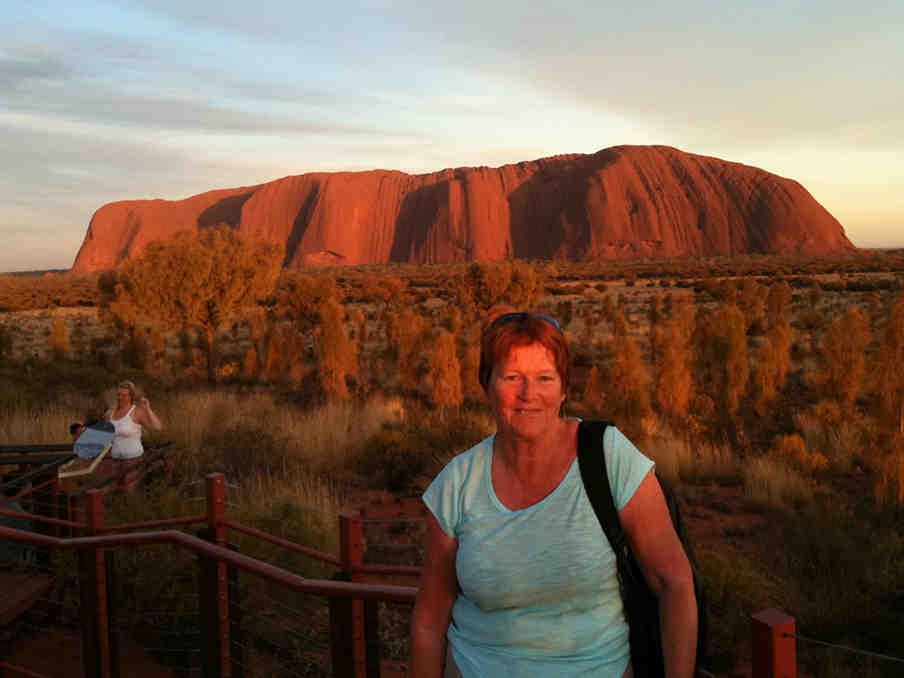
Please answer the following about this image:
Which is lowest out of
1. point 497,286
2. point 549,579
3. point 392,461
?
point 392,461

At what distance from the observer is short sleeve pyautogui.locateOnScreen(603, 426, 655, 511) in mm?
1603

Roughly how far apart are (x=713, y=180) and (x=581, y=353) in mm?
81230

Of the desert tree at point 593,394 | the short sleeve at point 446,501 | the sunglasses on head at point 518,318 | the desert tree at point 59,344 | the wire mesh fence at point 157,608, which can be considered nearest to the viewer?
the short sleeve at point 446,501

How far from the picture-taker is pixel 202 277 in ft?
54.1

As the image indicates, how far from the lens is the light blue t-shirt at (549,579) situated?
163 cm

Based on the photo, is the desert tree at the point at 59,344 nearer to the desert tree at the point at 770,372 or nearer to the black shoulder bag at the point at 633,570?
the desert tree at the point at 770,372

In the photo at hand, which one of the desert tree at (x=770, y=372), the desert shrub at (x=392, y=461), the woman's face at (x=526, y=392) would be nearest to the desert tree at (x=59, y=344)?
the desert shrub at (x=392, y=461)

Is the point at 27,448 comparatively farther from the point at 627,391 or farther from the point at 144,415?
the point at 627,391

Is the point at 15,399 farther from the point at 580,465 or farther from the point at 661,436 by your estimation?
the point at 580,465

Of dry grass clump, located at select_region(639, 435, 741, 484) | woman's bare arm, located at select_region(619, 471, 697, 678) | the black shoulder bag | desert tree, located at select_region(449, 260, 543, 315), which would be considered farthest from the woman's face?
desert tree, located at select_region(449, 260, 543, 315)

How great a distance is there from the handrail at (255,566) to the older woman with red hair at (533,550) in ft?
0.92

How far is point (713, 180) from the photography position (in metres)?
91.9

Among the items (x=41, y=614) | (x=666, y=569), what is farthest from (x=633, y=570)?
(x=41, y=614)

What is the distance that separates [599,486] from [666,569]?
0.73ft
